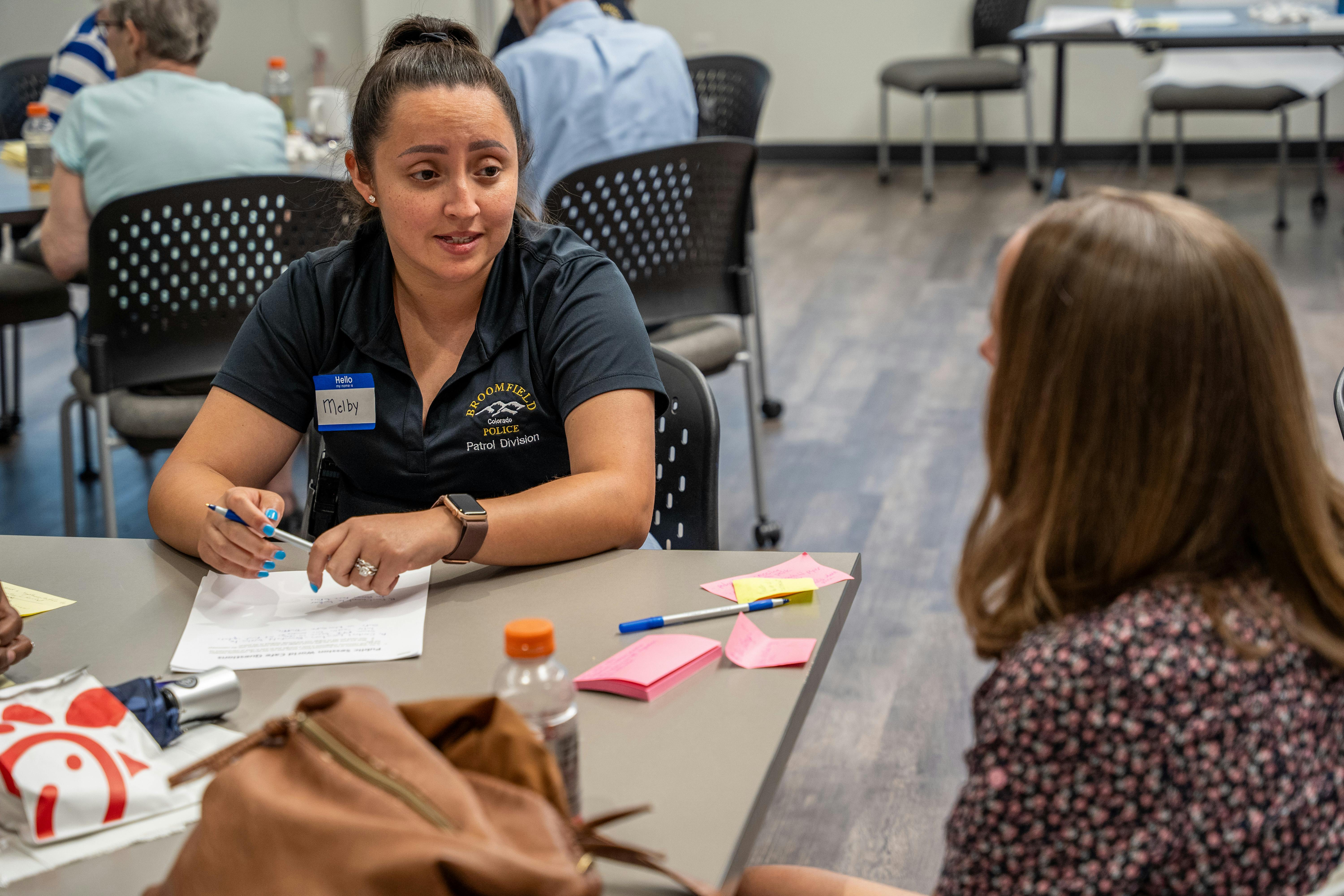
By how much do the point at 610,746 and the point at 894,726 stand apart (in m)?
1.47

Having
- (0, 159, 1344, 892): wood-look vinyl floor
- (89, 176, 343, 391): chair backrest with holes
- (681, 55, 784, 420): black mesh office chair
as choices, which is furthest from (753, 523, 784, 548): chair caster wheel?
(89, 176, 343, 391): chair backrest with holes

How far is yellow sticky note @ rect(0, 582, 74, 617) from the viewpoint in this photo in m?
1.34

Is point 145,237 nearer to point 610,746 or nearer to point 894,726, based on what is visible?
point 894,726

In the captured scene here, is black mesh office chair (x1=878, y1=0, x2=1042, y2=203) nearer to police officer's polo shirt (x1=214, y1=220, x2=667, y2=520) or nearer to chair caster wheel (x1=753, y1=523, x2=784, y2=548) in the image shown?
chair caster wheel (x1=753, y1=523, x2=784, y2=548)

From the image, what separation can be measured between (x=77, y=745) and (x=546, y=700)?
0.37 m

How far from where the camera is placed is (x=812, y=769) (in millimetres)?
2303

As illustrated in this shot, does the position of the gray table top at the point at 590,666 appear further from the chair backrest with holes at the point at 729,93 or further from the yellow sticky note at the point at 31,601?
the chair backrest with holes at the point at 729,93

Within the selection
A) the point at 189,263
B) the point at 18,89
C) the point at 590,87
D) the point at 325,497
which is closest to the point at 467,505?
the point at 325,497

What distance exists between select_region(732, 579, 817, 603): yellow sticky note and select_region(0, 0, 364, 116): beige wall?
5.82 m

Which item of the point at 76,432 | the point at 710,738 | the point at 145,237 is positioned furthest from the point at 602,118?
the point at 710,738

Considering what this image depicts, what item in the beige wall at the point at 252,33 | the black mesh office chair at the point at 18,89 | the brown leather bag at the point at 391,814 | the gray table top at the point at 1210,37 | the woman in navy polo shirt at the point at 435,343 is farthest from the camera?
the beige wall at the point at 252,33

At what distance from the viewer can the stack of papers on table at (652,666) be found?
3.71 feet

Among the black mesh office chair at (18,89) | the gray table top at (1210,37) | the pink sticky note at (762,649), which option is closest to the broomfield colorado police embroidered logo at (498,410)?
the pink sticky note at (762,649)

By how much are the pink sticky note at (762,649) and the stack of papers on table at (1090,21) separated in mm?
5045
